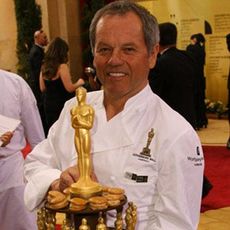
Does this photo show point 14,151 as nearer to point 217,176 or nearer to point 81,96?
point 81,96

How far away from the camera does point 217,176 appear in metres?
4.71

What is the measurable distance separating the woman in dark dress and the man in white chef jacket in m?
3.29

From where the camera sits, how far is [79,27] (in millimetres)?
8984

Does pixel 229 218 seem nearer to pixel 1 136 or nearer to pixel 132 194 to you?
pixel 1 136

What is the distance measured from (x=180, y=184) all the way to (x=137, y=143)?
156 millimetres

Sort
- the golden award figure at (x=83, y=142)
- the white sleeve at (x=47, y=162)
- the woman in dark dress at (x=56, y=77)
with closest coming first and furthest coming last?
the golden award figure at (x=83, y=142)
the white sleeve at (x=47, y=162)
the woman in dark dress at (x=56, y=77)

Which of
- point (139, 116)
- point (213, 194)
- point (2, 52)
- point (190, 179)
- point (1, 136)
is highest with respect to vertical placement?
point (139, 116)

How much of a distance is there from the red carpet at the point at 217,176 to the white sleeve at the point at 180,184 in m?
2.75

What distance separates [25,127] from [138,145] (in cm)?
128

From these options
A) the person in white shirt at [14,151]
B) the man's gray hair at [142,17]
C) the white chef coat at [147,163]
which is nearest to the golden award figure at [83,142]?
the white chef coat at [147,163]

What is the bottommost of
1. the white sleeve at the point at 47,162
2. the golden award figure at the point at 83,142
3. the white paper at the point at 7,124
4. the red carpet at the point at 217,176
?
the red carpet at the point at 217,176

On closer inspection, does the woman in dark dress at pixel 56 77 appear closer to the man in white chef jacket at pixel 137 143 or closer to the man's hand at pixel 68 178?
the man in white chef jacket at pixel 137 143

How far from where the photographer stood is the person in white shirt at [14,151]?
2.32 m

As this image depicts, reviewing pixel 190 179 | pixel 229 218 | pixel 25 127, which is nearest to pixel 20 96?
pixel 25 127
